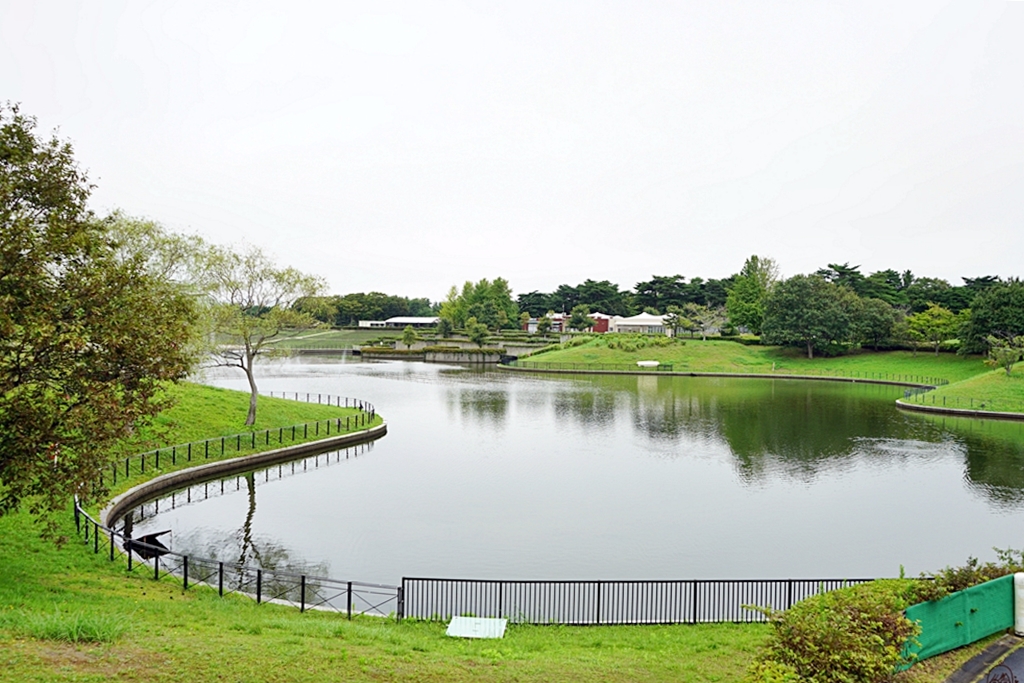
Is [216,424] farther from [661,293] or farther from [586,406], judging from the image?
[661,293]

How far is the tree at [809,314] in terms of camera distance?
74625 millimetres

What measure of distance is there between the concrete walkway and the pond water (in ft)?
17.2

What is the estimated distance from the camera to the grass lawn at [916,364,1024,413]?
42.5 m

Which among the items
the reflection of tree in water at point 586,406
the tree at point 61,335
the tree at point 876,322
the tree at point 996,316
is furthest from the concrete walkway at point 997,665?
the tree at point 876,322

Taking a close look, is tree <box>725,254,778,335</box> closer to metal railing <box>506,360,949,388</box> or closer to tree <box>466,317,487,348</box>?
metal railing <box>506,360,949,388</box>

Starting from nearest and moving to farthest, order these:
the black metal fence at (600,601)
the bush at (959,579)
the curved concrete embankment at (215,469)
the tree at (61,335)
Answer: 1. the bush at (959,579)
2. the tree at (61,335)
3. the black metal fence at (600,601)
4. the curved concrete embankment at (215,469)

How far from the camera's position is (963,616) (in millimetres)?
10070

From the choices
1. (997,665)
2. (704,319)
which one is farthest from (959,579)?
(704,319)

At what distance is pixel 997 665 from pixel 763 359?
71106 millimetres

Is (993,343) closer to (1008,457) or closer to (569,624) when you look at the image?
(1008,457)

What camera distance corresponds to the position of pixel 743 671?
9328 mm

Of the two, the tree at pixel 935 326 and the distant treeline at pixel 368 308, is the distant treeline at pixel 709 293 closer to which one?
the tree at pixel 935 326

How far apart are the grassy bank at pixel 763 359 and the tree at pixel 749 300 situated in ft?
21.3

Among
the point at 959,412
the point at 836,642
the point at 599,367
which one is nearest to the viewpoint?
the point at 836,642
